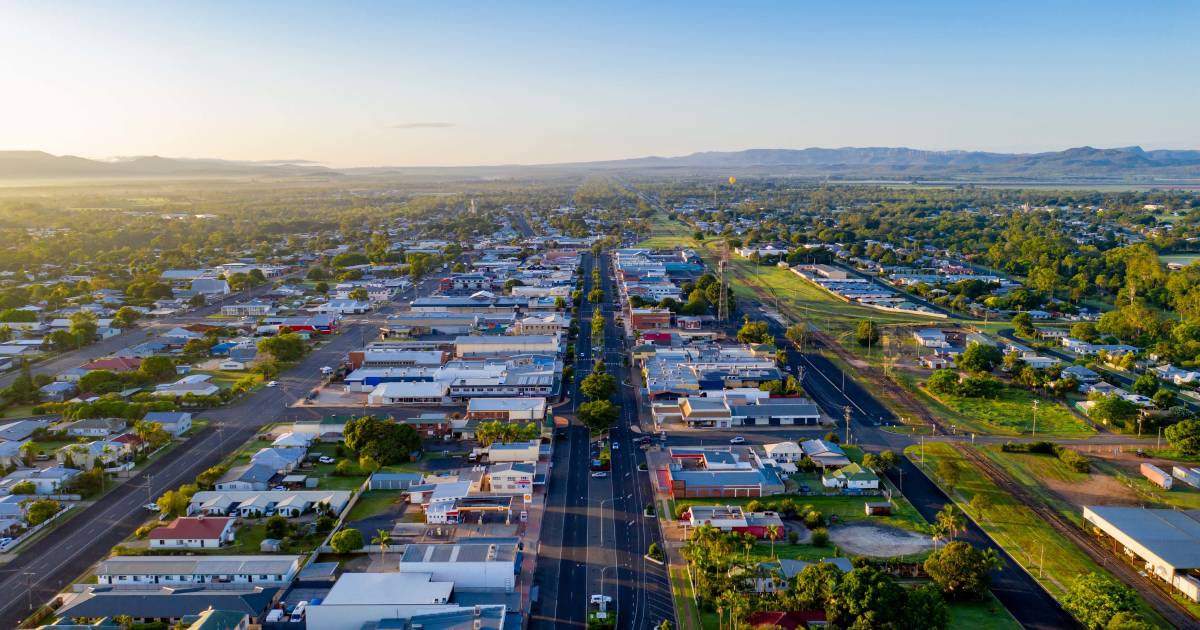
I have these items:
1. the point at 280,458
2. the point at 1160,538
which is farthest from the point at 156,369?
the point at 1160,538

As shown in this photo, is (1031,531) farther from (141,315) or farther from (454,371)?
(141,315)

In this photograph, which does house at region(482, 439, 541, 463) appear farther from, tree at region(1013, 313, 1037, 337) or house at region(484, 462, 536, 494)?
tree at region(1013, 313, 1037, 337)

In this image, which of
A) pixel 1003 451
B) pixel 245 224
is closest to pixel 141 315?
pixel 1003 451

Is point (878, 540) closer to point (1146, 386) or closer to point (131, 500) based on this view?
point (1146, 386)

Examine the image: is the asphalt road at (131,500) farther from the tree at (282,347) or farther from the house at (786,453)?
the house at (786,453)

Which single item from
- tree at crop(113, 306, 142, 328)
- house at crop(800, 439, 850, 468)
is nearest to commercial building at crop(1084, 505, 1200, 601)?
house at crop(800, 439, 850, 468)

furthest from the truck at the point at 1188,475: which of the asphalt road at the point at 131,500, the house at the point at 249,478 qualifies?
the asphalt road at the point at 131,500
